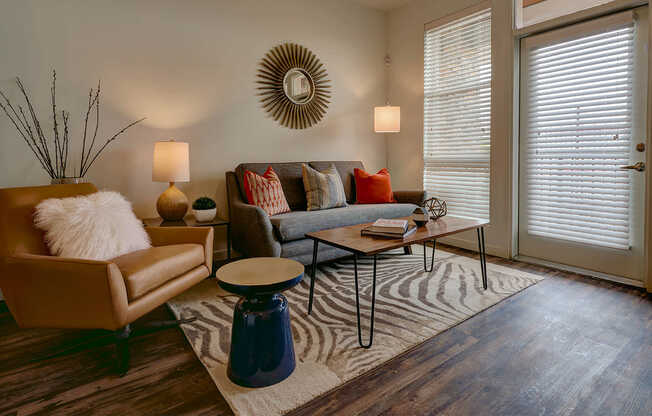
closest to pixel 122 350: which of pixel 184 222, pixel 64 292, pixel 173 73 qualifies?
pixel 64 292

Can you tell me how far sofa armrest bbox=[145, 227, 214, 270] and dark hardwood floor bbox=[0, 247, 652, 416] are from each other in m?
0.48

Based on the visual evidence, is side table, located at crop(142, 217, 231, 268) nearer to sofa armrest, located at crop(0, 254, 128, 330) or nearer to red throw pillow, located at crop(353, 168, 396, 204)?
sofa armrest, located at crop(0, 254, 128, 330)

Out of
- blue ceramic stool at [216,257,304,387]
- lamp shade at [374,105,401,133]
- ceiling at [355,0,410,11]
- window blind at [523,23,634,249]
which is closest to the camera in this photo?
blue ceramic stool at [216,257,304,387]

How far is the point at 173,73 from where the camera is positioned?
317 centimetres

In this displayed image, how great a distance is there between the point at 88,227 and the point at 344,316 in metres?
1.51

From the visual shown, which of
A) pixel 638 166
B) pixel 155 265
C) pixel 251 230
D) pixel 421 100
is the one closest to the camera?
pixel 155 265

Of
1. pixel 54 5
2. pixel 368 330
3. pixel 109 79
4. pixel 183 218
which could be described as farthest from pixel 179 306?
pixel 54 5

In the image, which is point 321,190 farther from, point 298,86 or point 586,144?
point 586,144

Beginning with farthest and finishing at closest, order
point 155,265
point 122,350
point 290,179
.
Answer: point 290,179, point 155,265, point 122,350

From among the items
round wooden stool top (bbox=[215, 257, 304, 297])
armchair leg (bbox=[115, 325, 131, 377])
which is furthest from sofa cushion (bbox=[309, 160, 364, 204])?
armchair leg (bbox=[115, 325, 131, 377])

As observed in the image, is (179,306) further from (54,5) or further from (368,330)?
(54,5)

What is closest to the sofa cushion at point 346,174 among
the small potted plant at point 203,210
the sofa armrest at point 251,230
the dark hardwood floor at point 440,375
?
the sofa armrest at point 251,230

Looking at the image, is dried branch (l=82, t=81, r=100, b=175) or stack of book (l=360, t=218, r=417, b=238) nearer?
stack of book (l=360, t=218, r=417, b=238)

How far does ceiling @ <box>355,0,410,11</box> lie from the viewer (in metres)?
4.25
